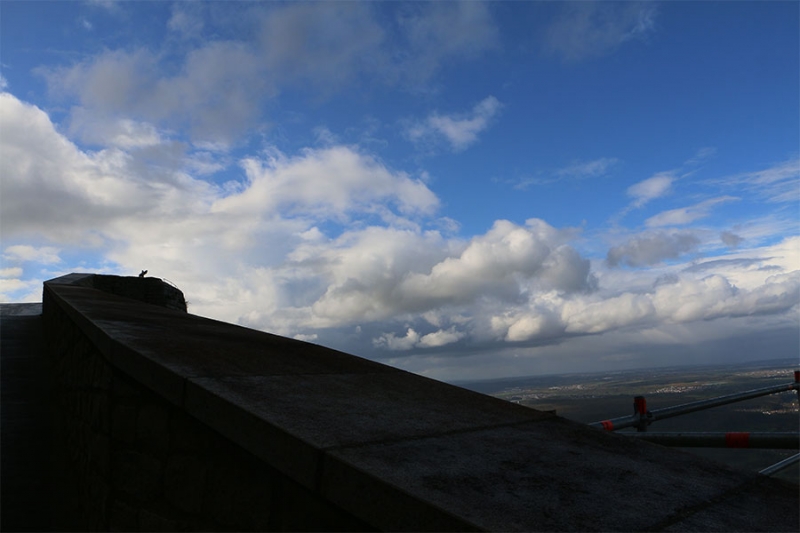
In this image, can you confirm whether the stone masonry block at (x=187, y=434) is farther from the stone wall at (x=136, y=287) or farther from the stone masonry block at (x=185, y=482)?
the stone wall at (x=136, y=287)

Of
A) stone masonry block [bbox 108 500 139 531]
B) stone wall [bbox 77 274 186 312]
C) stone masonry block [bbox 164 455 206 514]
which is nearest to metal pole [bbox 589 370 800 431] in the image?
stone masonry block [bbox 164 455 206 514]

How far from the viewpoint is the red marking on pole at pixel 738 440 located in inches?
118

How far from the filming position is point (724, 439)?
310 cm

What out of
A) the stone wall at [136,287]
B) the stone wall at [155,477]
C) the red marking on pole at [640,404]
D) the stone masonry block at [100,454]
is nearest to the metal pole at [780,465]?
the red marking on pole at [640,404]

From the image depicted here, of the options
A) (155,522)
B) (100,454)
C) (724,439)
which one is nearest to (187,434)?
(155,522)

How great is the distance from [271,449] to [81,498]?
226cm

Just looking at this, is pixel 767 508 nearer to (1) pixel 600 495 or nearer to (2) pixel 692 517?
(2) pixel 692 517

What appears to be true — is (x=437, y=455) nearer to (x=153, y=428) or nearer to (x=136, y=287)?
(x=153, y=428)

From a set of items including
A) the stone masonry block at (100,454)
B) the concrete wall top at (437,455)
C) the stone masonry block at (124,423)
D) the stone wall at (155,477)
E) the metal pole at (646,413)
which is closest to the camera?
the concrete wall top at (437,455)

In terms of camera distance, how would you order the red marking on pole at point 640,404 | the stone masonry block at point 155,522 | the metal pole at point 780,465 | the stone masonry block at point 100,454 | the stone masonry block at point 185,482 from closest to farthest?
1. the stone masonry block at point 185,482
2. the stone masonry block at point 155,522
3. the stone masonry block at point 100,454
4. the metal pole at point 780,465
5. the red marking on pole at point 640,404

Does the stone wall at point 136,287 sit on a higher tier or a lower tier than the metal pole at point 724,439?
higher

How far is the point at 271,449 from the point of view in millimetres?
2020

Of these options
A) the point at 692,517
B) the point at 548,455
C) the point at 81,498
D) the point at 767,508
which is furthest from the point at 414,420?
the point at 81,498

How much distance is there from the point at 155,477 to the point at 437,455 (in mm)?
1494
